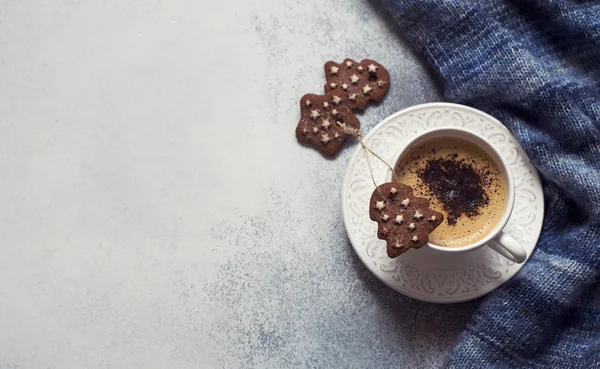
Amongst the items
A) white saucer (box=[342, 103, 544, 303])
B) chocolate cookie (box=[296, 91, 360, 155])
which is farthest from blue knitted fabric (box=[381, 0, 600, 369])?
chocolate cookie (box=[296, 91, 360, 155])

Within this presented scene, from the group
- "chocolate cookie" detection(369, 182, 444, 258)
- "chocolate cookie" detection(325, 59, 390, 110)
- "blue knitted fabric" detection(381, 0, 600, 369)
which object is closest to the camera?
"chocolate cookie" detection(369, 182, 444, 258)

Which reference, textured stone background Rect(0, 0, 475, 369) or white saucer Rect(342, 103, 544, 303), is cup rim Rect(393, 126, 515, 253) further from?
textured stone background Rect(0, 0, 475, 369)

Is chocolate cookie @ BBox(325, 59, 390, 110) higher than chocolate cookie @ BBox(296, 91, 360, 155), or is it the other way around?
chocolate cookie @ BBox(325, 59, 390, 110)

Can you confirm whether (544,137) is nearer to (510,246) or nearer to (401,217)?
(510,246)

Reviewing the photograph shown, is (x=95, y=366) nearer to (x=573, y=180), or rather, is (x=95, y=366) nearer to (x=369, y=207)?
(x=369, y=207)

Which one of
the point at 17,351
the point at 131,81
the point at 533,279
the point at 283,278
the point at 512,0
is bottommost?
the point at 17,351

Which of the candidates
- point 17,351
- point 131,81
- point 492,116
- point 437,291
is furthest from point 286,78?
point 17,351
